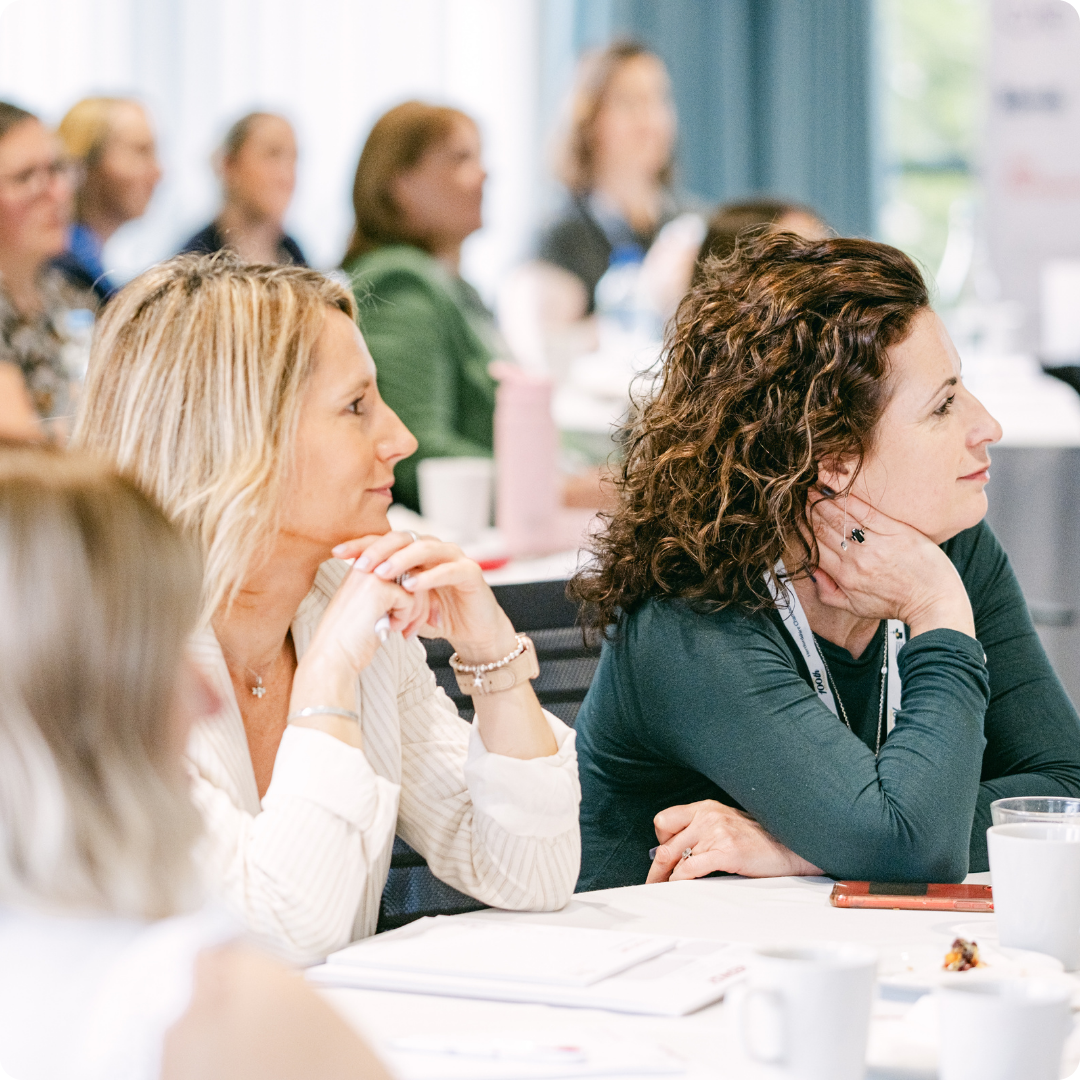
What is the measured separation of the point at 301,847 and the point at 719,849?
40 centimetres

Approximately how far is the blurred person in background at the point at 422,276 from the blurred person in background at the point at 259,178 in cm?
136

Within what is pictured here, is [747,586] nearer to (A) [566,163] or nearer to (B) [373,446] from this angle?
(B) [373,446]

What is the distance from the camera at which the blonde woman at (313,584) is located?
1246 mm

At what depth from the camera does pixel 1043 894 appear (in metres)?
1.03

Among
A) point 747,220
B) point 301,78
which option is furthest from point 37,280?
point 301,78

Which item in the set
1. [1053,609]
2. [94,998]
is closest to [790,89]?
[1053,609]

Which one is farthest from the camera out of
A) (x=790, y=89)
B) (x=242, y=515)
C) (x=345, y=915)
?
(x=790, y=89)

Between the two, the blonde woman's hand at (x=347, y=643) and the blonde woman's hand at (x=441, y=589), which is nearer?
the blonde woman's hand at (x=347, y=643)

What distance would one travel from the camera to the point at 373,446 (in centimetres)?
136

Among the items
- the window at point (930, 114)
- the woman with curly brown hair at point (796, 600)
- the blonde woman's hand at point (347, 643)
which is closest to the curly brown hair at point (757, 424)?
the woman with curly brown hair at point (796, 600)

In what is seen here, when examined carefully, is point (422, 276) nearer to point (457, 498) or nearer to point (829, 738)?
point (457, 498)

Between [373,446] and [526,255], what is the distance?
519 centimetres

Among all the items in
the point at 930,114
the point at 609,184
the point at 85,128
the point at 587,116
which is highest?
the point at 930,114

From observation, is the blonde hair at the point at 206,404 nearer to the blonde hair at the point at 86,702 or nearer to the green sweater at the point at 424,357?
the blonde hair at the point at 86,702
